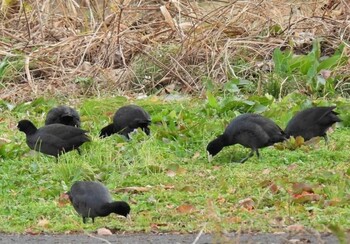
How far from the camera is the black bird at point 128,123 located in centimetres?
1110

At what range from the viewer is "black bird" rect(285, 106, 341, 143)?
1057 cm

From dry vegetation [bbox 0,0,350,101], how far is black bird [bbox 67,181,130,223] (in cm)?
589

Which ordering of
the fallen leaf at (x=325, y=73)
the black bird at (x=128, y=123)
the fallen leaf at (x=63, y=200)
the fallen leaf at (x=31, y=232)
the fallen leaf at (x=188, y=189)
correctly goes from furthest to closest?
the fallen leaf at (x=325, y=73) < the black bird at (x=128, y=123) < the fallen leaf at (x=188, y=189) < the fallen leaf at (x=63, y=200) < the fallen leaf at (x=31, y=232)

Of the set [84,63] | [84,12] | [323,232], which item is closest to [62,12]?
[84,12]

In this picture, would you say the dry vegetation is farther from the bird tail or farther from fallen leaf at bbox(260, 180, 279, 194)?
fallen leaf at bbox(260, 180, 279, 194)

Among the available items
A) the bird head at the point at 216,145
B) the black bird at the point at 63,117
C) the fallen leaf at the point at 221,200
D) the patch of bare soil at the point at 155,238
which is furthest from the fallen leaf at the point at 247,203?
the black bird at the point at 63,117

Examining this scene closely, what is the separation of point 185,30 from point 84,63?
4.84 feet

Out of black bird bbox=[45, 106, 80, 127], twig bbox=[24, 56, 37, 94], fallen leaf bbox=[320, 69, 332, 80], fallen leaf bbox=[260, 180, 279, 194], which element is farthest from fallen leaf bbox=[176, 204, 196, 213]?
twig bbox=[24, 56, 37, 94]

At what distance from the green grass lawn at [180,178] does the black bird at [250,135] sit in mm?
173

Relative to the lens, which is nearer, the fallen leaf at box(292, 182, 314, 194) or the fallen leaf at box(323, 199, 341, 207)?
the fallen leaf at box(323, 199, 341, 207)

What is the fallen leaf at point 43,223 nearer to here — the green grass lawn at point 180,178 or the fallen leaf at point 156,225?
the green grass lawn at point 180,178

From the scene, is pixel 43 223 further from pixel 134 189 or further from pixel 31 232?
pixel 134 189

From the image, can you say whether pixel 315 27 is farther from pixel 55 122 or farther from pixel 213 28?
pixel 55 122

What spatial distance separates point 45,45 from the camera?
597 inches
